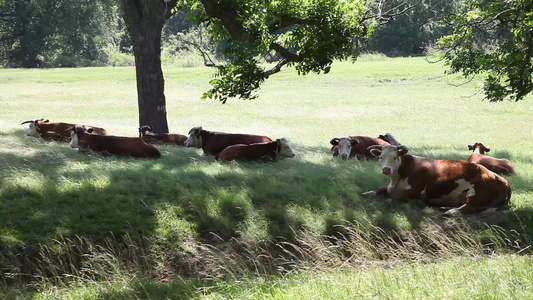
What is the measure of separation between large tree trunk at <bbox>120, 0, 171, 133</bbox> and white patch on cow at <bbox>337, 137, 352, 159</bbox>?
569cm

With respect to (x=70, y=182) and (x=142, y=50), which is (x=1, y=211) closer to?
(x=70, y=182)

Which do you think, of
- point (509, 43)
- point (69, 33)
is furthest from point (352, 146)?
point (69, 33)

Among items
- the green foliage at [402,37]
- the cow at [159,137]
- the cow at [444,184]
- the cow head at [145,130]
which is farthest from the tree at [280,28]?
the green foliage at [402,37]

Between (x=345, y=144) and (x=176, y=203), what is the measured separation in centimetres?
671

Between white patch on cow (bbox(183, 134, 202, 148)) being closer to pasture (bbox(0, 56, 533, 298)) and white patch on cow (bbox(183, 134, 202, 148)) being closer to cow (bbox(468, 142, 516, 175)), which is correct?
pasture (bbox(0, 56, 533, 298))

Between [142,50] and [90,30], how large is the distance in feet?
222

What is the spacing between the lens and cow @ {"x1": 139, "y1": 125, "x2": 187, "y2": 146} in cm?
1788

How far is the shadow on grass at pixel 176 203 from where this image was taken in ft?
31.0

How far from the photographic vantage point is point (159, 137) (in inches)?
709

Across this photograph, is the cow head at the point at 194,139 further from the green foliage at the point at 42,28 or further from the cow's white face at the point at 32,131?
the green foliage at the point at 42,28

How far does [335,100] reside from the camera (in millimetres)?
39094

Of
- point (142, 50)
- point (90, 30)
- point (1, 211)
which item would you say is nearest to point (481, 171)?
point (1, 211)

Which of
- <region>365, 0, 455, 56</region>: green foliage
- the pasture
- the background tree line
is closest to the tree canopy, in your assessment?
the pasture

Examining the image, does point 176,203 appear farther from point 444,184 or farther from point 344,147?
point 344,147
